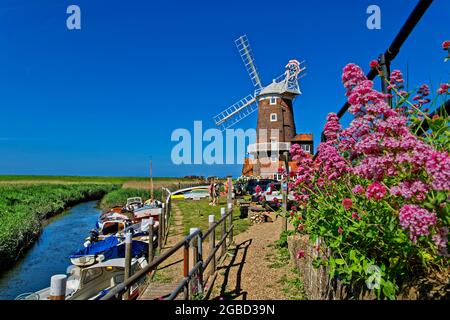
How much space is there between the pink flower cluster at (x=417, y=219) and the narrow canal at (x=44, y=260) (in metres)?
13.0

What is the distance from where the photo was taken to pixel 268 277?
708cm

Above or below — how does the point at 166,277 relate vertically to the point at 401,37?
below

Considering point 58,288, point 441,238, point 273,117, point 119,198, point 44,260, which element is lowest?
point 44,260

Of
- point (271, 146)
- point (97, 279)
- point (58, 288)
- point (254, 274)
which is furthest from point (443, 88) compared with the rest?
point (271, 146)

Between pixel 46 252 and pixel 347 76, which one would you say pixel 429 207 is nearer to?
pixel 347 76

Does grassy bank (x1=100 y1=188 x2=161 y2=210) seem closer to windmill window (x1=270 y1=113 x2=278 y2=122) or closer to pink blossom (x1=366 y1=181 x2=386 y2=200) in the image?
windmill window (x1=270 y1=113 x2=278 y2=122)

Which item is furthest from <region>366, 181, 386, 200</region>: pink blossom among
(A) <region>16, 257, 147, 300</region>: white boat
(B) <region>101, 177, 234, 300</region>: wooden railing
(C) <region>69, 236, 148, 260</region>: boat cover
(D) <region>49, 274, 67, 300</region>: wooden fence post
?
(C) <region>69, 236, 148, 260</region>: boat cover

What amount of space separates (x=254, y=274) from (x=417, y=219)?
6.27 metres

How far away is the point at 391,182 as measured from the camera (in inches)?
97.8

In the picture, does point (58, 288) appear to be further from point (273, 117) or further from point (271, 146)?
point (273, 117)

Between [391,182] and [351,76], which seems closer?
[351,76]

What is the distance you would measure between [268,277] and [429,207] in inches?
233
